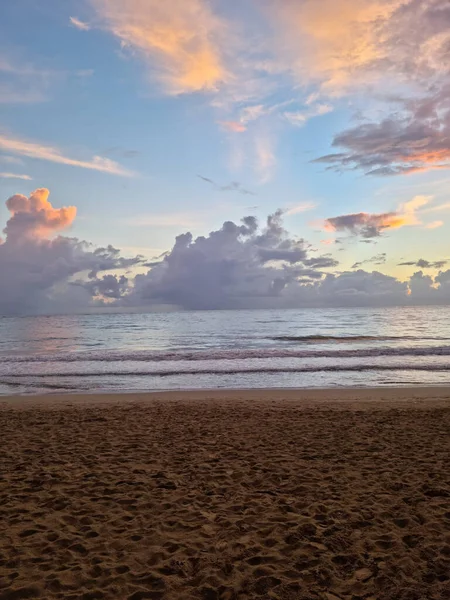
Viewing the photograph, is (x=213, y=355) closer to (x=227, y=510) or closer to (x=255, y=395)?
(x=255, y=395)

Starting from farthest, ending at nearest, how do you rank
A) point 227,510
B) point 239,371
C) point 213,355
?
point 213,355 → point 239,371 → point 227,510

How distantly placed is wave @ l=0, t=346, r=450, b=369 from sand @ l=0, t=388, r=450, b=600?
18.5 metres

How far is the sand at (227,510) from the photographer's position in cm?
415

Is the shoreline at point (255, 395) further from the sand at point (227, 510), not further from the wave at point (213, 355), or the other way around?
the wave at point (213, 355)

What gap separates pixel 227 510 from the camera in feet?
18.7

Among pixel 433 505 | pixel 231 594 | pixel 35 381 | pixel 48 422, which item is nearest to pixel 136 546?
pixel 231 594

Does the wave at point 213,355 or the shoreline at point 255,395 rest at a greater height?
the shoreline at point 255,395

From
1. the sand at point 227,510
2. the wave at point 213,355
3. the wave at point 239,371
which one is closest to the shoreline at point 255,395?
the sand at point 227,510

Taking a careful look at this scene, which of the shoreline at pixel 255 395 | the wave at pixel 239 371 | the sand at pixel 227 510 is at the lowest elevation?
the wave at pixel 239 371

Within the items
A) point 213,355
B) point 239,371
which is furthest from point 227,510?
point 213,355

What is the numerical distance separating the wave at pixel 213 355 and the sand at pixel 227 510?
18.5 meters

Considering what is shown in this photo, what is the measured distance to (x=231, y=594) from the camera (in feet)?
13.0

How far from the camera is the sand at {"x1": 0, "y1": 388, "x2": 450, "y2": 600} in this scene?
4.15 meters

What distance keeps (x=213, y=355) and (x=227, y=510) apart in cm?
2505
